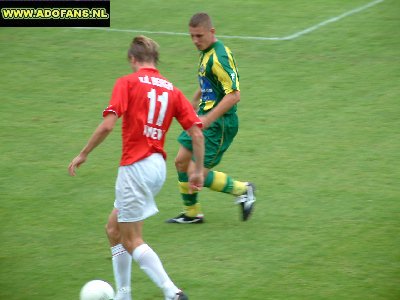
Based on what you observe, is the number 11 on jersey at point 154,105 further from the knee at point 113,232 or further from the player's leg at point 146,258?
the knee at point 113,232

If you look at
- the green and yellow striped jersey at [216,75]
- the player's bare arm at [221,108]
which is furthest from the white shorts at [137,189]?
the green and yellow striped jersey at [216,75]

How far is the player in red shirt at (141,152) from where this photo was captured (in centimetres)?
689

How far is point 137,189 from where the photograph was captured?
7.00 metres

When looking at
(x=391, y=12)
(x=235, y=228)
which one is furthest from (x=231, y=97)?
(x=391, y=12)

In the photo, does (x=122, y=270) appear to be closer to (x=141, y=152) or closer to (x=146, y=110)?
(x=141, y=152)

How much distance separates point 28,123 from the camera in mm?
12773

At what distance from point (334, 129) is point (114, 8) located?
8.46 m

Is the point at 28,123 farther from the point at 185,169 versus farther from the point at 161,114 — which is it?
the point at 161,114

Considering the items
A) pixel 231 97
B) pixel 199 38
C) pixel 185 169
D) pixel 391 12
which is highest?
pixel 391 12

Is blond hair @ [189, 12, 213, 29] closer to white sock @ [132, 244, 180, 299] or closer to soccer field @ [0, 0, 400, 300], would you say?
soccer field @ [0, 0, 400, 300]

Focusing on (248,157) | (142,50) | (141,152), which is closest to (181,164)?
(141,152)

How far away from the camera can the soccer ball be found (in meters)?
7.09

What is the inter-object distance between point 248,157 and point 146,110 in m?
4.51

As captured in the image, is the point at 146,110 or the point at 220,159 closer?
the point at 146,110
